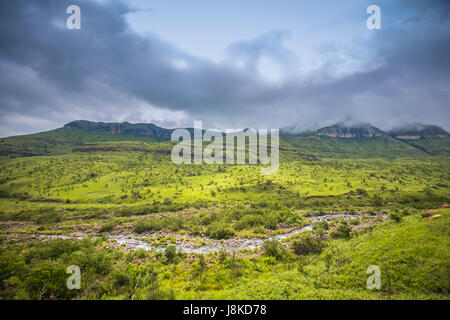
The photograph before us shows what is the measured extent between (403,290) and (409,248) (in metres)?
4.82

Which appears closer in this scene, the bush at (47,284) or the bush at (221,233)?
the bush at (47,284)

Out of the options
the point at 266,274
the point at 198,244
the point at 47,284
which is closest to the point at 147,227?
the point at 198,244

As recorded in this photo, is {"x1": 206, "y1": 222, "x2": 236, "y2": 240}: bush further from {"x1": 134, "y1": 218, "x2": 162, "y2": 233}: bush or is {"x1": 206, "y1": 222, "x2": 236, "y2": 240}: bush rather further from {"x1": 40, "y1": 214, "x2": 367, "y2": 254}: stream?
{"x1": 134, "y1": 218, "x2": 162, "y2": 233}: bush

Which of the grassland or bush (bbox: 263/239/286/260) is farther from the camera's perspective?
bush (bbox: 263/239/286/260)

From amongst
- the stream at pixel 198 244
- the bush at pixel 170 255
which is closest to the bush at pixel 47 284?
the bush at pixel 170 255

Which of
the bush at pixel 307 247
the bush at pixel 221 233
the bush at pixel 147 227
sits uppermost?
the bush at pixel 307 247

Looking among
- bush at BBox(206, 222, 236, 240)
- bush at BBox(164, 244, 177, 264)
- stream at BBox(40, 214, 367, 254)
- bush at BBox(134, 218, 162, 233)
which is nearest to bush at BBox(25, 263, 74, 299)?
bush at BBox(164, 244, 177, 264)

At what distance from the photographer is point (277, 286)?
1408 centimetres

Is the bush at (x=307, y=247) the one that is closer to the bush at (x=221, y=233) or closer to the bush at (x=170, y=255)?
the bush at (x=221, y=233)

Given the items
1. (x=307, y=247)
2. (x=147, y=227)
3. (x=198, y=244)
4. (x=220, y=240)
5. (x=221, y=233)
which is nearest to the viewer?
(x=307, y=247)

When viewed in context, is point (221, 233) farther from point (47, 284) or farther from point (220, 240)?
point (47, 284)

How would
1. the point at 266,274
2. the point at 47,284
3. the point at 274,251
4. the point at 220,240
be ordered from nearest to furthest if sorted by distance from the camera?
the point at 47,284
the point at 266,274
the point at 274,251
the point at 220,240
